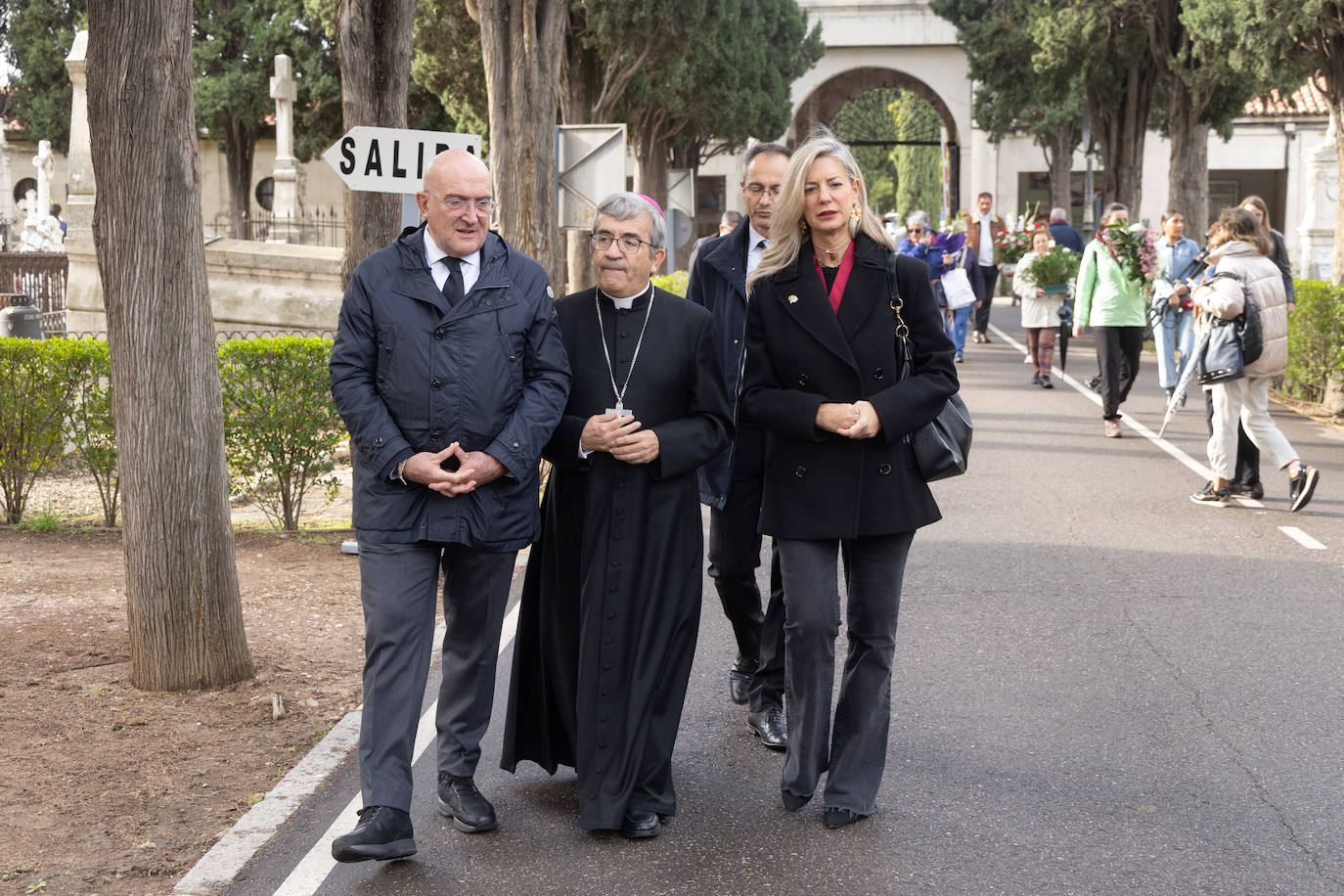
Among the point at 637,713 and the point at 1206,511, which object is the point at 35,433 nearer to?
the point at 637,713

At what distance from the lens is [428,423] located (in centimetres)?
450

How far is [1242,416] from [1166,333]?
20.4 feet

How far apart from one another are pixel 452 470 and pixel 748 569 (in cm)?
142

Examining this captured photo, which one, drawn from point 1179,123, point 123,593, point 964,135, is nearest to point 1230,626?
point 123,593

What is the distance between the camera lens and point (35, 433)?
1003 centimetres

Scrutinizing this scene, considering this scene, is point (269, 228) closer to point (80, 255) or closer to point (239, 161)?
point (239, 161)

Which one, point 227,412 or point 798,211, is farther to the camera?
point 227,412

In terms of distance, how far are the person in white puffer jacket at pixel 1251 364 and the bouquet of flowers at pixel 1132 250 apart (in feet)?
10.5

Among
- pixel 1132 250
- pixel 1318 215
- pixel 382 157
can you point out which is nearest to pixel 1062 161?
pixel 1318 215

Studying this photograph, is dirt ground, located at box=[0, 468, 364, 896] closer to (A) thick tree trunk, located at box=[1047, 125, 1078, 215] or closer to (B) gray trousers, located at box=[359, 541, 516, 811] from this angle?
(B) gray trousers, located at box=[359, 541, 516, 811]

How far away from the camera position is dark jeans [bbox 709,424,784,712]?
533cm

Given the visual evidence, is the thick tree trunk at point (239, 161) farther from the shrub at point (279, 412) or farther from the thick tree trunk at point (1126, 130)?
the shrub at point (279, 412)

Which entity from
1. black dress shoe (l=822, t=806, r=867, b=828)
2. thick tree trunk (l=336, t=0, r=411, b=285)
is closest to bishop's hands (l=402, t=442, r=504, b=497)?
black dress shoe (l=822, t=806, r=867, b=828)

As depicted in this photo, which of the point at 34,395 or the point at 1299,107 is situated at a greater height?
the point at 1299,107
